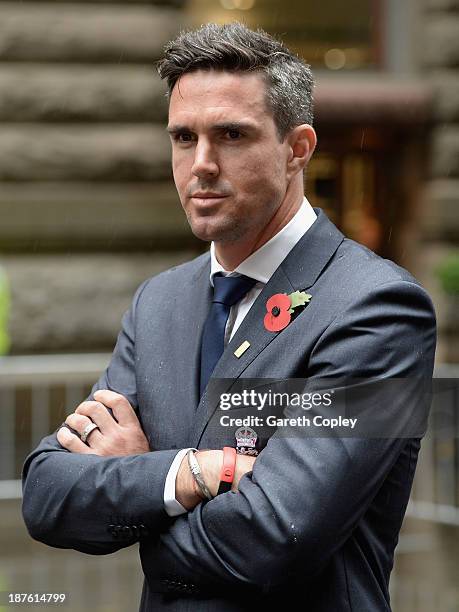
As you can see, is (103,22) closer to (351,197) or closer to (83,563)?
(351,197)

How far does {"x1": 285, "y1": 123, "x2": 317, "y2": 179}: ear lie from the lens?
2768 mm

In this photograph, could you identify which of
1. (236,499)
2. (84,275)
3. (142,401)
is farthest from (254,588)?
(84,275)

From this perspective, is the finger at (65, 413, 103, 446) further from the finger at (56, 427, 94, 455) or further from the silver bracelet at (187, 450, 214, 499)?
the silver bracelet at (187, 450, 214, 499)

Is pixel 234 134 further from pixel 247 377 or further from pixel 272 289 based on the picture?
pixel 247 377

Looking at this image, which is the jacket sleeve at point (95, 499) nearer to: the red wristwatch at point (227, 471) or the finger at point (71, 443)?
the finger at point (71, 443)

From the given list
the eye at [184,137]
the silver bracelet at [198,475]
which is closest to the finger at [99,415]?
the silver bracelet at [198,475]

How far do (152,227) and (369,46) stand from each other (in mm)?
2776

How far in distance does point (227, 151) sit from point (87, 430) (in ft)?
2.62

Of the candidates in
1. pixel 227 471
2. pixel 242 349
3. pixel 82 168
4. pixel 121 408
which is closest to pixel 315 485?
pixel 227 471

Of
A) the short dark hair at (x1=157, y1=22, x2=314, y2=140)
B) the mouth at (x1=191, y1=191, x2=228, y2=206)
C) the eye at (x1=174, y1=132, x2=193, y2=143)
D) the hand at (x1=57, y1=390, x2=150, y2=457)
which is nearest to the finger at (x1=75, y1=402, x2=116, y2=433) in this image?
the hand at (x1=57, y1=390, x2=150, y2=457)

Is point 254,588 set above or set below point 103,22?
below

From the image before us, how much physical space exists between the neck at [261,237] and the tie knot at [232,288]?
0.04 m

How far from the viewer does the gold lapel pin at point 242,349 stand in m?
2.68

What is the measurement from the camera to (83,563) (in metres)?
6.55
